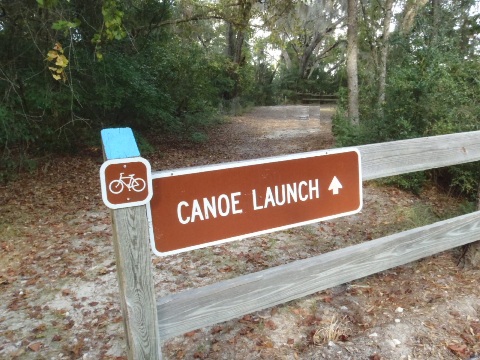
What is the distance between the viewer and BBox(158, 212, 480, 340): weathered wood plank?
1736 millimetres

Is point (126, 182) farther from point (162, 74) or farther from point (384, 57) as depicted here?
point (384, 57)

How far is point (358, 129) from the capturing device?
864cm

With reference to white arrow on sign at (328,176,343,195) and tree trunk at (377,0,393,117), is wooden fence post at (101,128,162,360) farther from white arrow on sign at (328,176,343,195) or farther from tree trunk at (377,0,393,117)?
tree trunk at (377,0,393,117)

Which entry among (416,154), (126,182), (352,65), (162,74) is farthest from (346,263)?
(162,74)

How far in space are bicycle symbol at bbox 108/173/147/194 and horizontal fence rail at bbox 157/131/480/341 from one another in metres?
A: 0.60

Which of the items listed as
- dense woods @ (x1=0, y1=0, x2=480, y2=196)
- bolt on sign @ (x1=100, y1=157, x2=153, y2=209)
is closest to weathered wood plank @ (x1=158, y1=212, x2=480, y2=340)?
bolt on sign @ (x1=100, y1=157, x2=153, y2=209)

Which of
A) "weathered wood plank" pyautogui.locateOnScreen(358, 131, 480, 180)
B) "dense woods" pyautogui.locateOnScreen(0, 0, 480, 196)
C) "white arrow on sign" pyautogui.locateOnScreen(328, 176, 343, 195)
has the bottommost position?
"white arrow on sign" pyautogui.locateOnScreen(328, 176, 343, 195)

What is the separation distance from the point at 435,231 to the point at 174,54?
33.3 feet

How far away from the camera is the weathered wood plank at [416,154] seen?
79.0 inches

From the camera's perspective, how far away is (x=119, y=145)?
1.44 m

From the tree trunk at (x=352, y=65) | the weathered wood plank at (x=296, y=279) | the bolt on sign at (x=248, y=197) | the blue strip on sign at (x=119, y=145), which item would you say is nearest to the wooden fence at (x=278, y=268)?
the weathered wood plank at (x=296, y=279)

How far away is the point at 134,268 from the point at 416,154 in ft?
5.51

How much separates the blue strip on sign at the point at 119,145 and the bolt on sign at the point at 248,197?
14 cm

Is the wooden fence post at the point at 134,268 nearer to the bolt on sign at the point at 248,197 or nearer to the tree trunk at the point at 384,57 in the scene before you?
the bolt on sign at the point at 248,197
